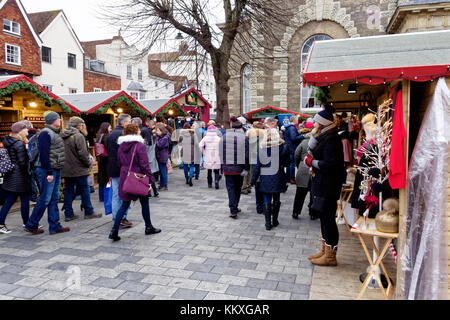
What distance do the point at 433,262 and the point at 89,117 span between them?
13668mm

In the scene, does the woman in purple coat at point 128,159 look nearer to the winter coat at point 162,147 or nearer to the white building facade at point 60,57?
the winter coat at point 162,147

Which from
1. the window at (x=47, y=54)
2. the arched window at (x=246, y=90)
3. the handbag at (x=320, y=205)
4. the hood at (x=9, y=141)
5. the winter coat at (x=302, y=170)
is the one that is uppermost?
the window at (x=47, y=54)

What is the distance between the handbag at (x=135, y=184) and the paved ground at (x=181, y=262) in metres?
0.85

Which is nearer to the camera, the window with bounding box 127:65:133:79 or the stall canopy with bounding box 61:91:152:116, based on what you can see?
the stall canopy with bounding box 61:91:152:116

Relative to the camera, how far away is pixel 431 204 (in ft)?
11.2

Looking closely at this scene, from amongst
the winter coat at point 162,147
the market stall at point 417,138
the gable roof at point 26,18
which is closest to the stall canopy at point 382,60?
the market stall at point 417,138

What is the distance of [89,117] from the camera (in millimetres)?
14445

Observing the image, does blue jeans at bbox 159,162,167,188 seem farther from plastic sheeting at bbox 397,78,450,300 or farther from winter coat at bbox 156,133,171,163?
plastic sheeting at bbox 397,78,450,300

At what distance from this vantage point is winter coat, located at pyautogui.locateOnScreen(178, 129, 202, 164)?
10.8 m

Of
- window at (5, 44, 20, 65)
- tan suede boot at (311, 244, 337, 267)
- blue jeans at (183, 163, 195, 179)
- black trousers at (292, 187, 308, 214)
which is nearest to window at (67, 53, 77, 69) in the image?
window at (5, 44, 20, 65)

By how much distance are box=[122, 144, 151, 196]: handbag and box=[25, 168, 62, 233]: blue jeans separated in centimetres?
146

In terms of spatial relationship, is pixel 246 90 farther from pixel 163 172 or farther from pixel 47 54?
pixel 47 54

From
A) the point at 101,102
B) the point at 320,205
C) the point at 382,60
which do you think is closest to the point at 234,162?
the point at 320,205

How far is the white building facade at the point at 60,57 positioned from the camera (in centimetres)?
2602
